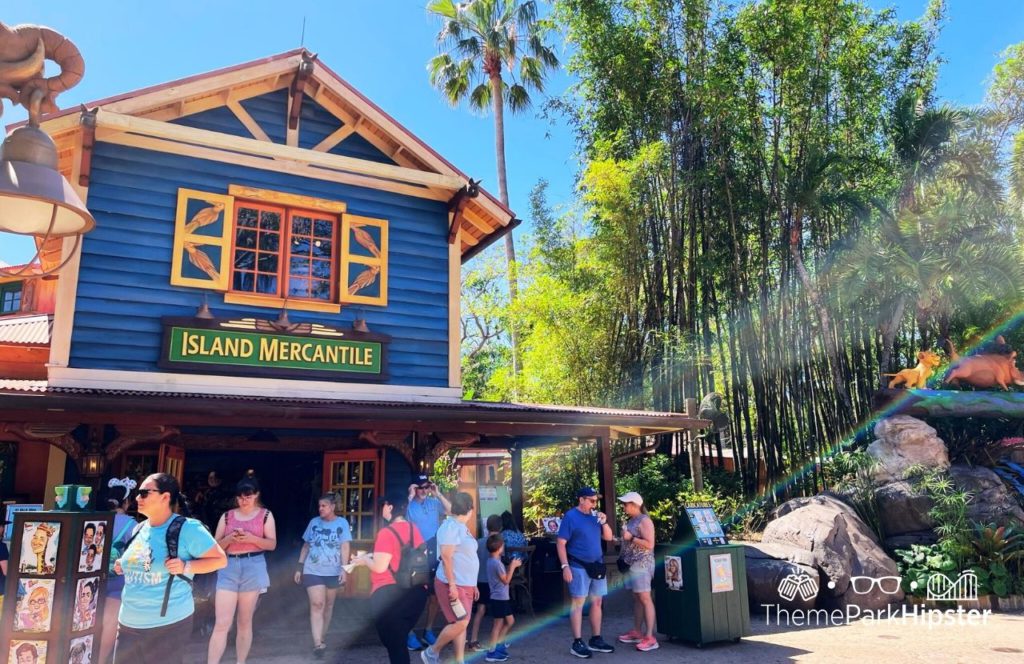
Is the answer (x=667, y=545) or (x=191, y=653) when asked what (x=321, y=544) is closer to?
(x=191, y=653)

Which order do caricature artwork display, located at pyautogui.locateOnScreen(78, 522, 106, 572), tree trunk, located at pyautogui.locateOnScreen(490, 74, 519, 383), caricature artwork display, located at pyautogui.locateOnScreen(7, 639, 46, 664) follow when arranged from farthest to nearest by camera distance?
tree trunk, located at pyautogui.locateOnScreen(490, 74, 519, 383)
caricature artwork display, located at pyautogui.locateOnScreen(78, 522, 106, 572)
caricature artwork display, located at pyautogui.locateOnScreen(7, 639, 46, 664)

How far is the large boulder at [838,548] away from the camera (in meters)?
8.01

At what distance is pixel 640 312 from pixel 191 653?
1012 centimetres

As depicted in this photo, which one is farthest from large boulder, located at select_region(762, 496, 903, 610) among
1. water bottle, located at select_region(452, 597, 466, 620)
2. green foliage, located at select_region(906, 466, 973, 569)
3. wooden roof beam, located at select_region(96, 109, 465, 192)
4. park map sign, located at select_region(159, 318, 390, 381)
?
wooden roof beam, located at select_region(96, 109, 465, 192)

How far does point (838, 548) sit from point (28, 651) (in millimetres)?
7853

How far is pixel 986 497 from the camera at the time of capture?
31.6 ft

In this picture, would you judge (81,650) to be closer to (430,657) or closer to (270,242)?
(430,657)

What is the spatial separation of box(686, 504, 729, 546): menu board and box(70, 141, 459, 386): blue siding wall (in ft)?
11.0

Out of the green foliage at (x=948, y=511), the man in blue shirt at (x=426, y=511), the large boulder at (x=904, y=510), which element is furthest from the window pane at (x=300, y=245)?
the green foliage at (x=948, y=511)

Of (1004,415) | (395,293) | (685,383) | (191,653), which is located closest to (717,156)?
(685,383)

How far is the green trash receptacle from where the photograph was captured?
6391 millimetres

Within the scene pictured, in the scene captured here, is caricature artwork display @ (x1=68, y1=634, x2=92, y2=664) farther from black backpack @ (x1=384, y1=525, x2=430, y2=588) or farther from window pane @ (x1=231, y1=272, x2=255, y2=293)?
window pane @ (x1=231, y1=272, x2=255, y2=293)

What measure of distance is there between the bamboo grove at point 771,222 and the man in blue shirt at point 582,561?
22.5 ft

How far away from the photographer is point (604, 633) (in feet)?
23.2
